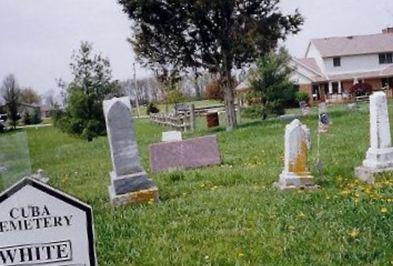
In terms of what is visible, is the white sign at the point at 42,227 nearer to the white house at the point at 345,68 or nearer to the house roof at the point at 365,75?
the white house at the point at 345,68

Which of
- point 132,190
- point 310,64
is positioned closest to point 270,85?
point 132,190

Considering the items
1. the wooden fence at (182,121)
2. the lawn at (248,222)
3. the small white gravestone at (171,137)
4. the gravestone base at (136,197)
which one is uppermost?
the small white gravestone at (171,137)

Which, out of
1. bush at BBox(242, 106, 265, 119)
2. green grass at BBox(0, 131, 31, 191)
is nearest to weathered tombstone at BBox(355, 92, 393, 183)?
green grass at BBox(0, 131, 31, 191)

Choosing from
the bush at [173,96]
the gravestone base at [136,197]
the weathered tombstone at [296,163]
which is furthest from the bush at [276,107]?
the bush at [173,96]

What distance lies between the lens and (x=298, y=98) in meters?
51.0

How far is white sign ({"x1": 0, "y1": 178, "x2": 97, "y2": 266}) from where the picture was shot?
2.45 m

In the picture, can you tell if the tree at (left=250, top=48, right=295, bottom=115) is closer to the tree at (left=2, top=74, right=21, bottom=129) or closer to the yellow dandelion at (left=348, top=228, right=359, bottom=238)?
the yellow dandelion at (left=348, top=228, right=359, bottom=238)

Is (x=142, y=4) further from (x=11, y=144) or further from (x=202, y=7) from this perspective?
(x=11, y=144)

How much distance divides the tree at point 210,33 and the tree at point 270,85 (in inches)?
119

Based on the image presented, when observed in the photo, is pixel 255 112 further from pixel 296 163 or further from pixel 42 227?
pixel 42 227

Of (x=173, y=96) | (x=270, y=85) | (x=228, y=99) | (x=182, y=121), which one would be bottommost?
(x=182, y=121)

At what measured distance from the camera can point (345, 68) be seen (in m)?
65.1

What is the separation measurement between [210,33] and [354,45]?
1447 inches

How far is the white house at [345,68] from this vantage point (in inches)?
2532
